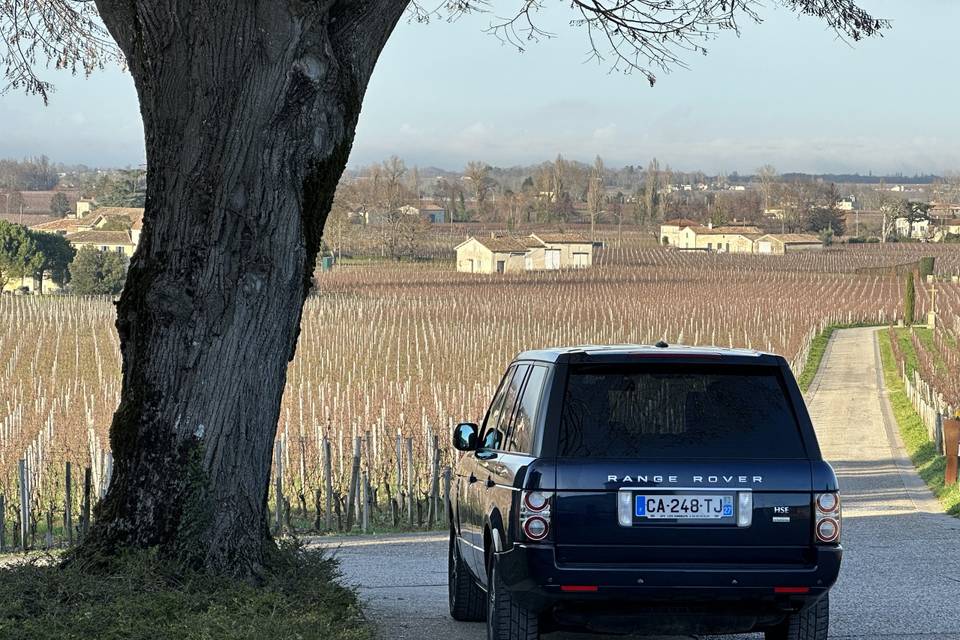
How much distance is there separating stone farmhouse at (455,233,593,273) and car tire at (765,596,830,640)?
12005 centimetres

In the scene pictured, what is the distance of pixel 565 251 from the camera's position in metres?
144

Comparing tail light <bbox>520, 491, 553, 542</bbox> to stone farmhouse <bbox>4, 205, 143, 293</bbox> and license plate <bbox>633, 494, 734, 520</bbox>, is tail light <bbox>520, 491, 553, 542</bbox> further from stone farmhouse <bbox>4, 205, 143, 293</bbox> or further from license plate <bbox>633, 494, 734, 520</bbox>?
stone farmhouse <bbox>4, 205, 143, 293</bbox>

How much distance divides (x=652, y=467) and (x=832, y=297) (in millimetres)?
85520

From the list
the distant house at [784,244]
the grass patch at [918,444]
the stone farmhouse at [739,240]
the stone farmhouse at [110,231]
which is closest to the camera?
the grass patch at [918,444]

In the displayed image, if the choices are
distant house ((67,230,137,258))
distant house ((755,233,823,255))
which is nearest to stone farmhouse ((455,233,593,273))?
distant house ((67,230,137,258))

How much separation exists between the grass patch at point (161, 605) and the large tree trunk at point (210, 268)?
0.24 m

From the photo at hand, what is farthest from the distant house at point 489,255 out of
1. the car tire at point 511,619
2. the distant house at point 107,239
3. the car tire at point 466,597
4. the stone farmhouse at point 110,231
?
the car tire at point 511,619

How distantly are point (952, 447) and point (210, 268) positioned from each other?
53.6ft

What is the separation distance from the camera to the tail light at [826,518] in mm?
6430

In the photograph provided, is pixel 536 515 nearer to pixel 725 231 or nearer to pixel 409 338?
pixel 409 338

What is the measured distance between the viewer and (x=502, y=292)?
9612cm

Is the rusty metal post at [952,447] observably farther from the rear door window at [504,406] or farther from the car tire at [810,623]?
the car tire at [810,623]

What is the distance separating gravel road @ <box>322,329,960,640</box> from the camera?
8742 mm

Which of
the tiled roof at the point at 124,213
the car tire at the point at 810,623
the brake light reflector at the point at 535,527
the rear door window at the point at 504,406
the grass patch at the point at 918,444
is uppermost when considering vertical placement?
the rear door window at the point at 504,406
